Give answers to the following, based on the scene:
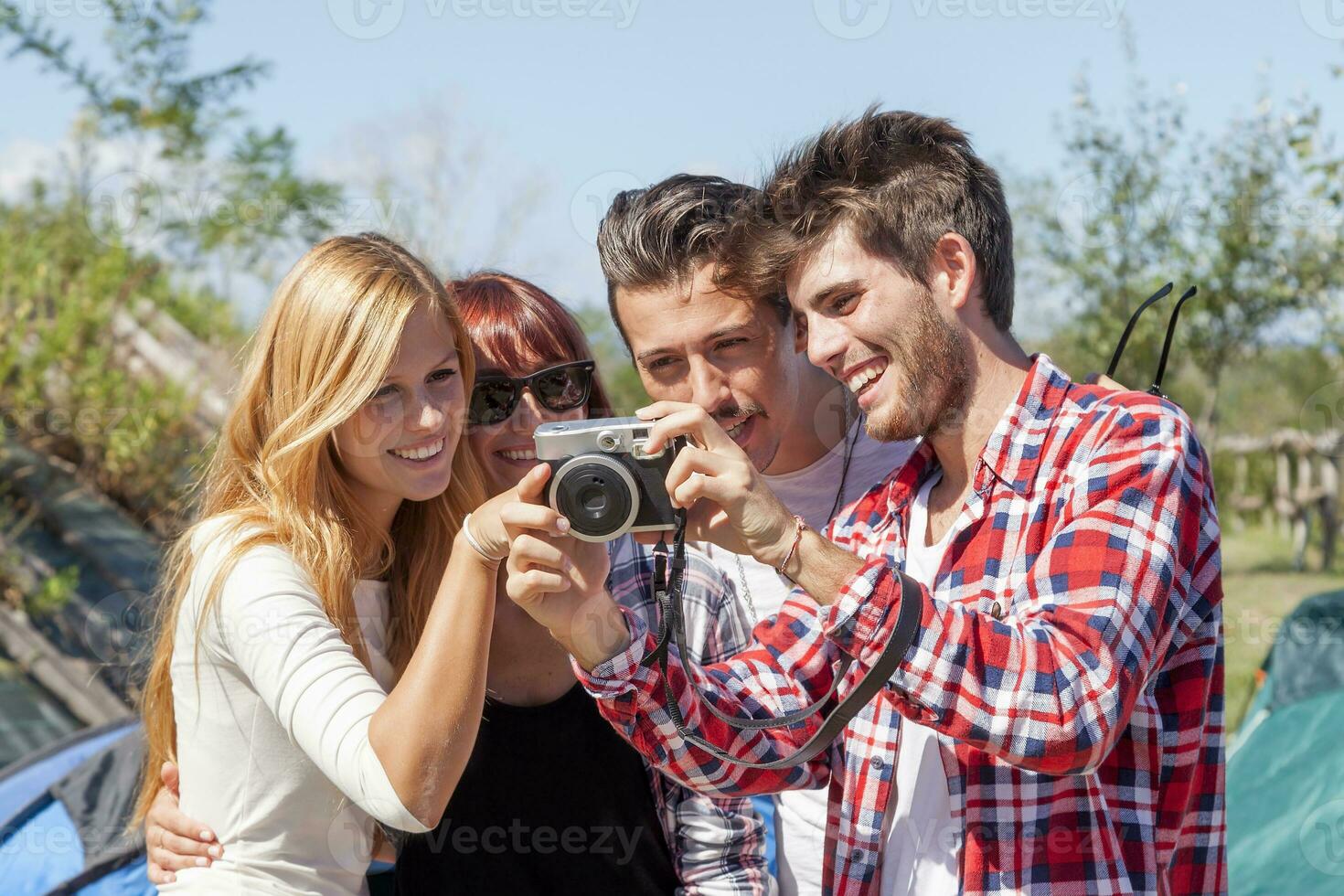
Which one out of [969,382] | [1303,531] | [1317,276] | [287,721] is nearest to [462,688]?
[287,721]

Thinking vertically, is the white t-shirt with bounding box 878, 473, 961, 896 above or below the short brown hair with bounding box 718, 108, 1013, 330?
below

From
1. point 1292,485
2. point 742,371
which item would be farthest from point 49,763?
point 1292,485

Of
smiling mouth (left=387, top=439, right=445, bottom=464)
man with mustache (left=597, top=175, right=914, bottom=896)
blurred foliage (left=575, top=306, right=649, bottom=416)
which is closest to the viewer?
smiling mouth (left=387, top=439, right=445, bottom=464)

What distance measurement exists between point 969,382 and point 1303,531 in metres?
10.8

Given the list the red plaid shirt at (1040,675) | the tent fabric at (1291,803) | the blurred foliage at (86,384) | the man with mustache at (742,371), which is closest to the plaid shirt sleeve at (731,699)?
the red plaid shirt at (1040,675)

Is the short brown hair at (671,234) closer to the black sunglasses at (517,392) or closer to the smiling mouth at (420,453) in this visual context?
the black sunglasses at (517,392)

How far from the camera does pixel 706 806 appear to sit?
2305 mm

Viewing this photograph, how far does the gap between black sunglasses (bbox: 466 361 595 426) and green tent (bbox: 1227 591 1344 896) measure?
2979 mm

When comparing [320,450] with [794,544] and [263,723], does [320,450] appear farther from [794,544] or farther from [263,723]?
[794,544]

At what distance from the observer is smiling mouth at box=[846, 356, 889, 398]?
2061 mm

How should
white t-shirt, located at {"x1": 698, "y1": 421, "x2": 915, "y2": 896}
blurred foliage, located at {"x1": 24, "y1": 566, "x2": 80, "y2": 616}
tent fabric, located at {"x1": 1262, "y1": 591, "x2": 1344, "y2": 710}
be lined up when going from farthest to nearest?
blurred foliage, located at {"x1": 24, "y1": 566, "x2": 80, "y2": 616}
tent fabric, located at {"x1": 1262, "y1": 591, "x2": 1344, "y2": 710}
white t-shirt, located at {"x1": 698, "y1": 421, "x2": 915, "y2": 896}

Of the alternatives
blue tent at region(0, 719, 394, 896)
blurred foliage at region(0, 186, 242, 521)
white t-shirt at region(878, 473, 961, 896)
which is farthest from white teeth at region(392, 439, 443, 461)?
blurred foliage at region(0, 186, 242, 521)

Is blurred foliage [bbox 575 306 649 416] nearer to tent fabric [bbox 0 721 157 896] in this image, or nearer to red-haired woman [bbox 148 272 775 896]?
tent fabric [bbox 0 721 157 896]

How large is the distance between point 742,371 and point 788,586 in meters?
0.50
